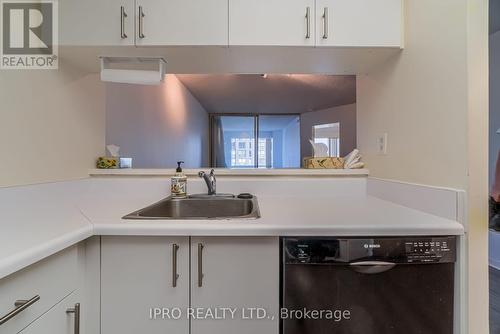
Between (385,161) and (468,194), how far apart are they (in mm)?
500

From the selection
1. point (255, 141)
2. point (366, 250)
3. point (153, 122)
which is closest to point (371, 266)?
point (366, 250)

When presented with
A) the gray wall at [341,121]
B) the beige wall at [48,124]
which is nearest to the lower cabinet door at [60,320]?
the beige wall at [48,124]

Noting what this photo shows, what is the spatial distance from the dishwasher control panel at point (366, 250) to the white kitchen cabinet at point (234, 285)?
0.08 metres

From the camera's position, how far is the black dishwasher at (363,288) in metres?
0.86

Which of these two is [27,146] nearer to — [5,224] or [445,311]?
[5,224]

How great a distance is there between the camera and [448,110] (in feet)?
3.10

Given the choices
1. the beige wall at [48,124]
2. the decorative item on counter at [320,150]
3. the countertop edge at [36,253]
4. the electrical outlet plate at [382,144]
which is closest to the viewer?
the countertop edge at [36,253]

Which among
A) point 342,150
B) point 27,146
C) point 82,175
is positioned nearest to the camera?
point 27,146

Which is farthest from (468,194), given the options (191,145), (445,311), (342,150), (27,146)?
(342,150)

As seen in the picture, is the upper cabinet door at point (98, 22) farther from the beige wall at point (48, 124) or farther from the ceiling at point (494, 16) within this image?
the ceiling at point (494, 16)

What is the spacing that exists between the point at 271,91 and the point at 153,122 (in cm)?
226

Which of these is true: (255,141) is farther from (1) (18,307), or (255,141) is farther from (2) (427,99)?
(1) (18,307)

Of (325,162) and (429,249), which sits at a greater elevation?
(325,162)

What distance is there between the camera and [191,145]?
456 centimetres
